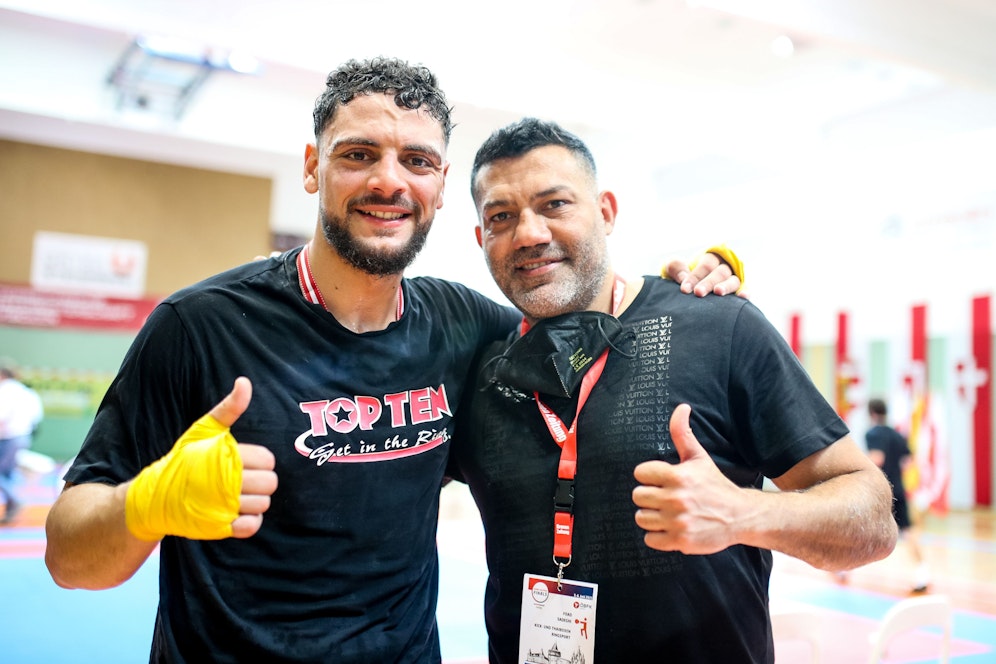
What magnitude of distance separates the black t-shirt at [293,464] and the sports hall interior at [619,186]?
2.04m

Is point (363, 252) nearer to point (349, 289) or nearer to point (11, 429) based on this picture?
point (349, 289)

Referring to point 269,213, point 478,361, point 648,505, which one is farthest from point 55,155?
point 648,505

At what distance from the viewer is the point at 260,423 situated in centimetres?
197

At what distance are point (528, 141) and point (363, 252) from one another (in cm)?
66

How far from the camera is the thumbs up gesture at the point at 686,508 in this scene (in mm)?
1567

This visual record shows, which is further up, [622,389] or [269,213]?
[269,213]

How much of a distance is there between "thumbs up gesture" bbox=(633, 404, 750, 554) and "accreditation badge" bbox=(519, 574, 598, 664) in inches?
18.8

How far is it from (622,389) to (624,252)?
11.6m

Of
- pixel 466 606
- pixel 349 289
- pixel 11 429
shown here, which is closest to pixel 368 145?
pixel 349 289

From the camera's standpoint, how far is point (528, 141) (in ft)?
7.95

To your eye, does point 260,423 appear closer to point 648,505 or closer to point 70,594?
point 648,505

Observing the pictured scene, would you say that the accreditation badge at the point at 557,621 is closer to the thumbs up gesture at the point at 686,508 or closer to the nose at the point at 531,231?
the thumbs up gesture at the point at 686,508

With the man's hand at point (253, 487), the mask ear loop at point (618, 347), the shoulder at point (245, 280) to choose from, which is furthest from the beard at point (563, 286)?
the man's hand at point (253, 487)

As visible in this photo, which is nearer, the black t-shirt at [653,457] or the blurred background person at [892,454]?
the black t-shirt at [653,457]
